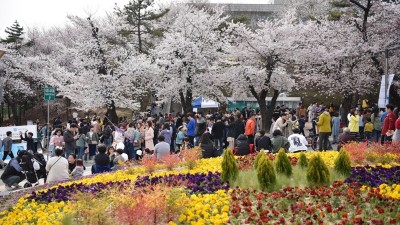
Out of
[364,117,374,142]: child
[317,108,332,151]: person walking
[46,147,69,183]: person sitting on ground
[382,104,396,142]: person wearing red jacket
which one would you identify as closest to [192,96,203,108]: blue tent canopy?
[364,117,374,142]: child

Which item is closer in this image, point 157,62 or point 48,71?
point 157,62

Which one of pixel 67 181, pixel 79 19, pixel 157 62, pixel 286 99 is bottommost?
pixel 67 181

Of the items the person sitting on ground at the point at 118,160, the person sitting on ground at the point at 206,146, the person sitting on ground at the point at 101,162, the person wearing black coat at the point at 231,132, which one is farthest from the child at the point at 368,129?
the person sitting on ground at the point at 101,162

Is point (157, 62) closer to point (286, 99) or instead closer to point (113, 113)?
point (113, 113)

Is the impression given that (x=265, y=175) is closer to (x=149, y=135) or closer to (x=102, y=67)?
(x=149, y=135)

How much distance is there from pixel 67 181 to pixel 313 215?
26.5ft

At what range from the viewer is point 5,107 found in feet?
175

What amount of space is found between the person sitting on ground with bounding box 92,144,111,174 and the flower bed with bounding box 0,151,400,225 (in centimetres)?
379

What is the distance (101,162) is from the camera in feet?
45.6

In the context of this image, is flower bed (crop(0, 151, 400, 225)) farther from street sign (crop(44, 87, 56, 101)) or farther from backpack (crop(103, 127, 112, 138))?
backpack (crop(103, 127, 112, 138))

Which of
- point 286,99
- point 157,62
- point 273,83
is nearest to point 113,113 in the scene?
point 157,62

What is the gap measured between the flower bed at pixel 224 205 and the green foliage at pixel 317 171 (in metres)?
0.25

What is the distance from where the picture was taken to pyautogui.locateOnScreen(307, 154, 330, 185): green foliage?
9.06 metres

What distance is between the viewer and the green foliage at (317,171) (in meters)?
9.06
